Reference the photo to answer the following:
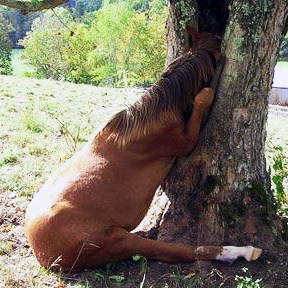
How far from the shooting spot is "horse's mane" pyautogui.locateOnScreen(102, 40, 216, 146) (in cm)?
371

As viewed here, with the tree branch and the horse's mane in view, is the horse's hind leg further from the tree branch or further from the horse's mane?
the tree branch

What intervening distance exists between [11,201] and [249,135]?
2583mm

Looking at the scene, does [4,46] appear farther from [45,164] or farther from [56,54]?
[45,164]

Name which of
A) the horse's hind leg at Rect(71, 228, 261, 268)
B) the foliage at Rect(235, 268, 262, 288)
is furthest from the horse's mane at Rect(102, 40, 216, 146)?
the foliage at Rect(235, 268, 262, 288)

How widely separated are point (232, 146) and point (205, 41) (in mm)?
843

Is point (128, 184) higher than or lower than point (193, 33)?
lower

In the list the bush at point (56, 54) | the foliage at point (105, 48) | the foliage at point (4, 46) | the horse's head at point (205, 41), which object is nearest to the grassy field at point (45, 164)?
the horse's head at point (205, 41)

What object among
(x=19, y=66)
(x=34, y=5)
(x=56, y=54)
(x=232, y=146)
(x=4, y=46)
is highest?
(x=34, y=5)

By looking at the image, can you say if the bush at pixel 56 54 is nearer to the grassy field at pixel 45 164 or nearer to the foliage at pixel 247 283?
the grassy field at pixel 45 164

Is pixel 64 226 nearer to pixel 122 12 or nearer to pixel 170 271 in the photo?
pixel 170 271

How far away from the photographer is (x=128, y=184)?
3.79 m

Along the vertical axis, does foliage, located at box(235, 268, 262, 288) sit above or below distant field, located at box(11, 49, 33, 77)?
above

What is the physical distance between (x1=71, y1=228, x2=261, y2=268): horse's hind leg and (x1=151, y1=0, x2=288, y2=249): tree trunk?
0.15 metres

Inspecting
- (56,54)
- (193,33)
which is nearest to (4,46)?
(56,54)
